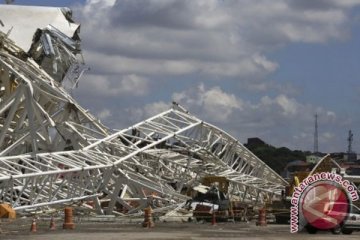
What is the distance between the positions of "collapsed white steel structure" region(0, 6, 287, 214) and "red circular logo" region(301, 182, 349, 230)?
47.6 ft

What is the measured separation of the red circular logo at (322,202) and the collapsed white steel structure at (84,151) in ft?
47.6

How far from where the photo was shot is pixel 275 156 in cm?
17362

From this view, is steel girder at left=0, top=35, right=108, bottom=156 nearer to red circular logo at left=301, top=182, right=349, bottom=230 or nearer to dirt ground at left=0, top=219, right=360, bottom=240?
dirt ground at left=0, top=219, right=360, bottom=240

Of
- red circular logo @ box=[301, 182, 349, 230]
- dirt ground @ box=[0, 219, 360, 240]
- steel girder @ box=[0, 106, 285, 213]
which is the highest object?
steel girder @ box=[0, 106, 285, 213]

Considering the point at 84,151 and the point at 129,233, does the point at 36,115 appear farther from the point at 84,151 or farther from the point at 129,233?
the point at 129,233

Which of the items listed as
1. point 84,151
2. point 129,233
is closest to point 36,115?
point 84,151

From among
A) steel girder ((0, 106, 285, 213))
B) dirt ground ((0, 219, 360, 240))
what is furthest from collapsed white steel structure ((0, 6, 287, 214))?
dirt ground ((0, 219, 360, 240))

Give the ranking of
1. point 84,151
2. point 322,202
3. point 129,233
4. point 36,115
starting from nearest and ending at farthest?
point 322,202, point 129,233, point 84,151, point 36,115

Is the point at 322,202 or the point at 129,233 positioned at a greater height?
the point at 322,202

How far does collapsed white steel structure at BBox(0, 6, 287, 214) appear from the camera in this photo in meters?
41.8

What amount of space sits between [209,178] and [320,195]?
86.4ft

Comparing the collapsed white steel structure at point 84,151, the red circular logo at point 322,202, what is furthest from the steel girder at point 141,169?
the red circular logo at point 322,202

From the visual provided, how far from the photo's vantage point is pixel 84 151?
45.2 m

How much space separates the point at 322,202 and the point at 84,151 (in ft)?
68.3
